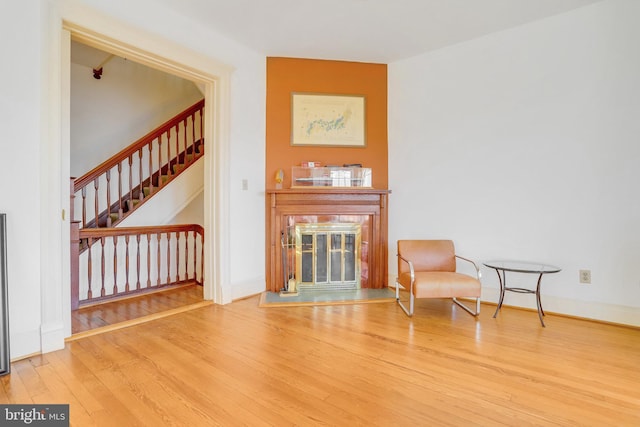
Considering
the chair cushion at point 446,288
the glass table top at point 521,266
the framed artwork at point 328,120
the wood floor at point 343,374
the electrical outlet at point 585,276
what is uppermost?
the framed artwork at point 328,120

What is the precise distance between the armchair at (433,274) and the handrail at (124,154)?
11.3ft

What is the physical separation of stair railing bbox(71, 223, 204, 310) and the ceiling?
231cm

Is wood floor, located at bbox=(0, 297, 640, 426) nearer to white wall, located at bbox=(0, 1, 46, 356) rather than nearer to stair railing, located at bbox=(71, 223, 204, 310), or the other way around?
white wall, located at bbox=(0, 1, 46, 356)

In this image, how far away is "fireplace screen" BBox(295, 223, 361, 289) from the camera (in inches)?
145

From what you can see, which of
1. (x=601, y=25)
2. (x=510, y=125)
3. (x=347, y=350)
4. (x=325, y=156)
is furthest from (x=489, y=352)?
(x=601, y=25)

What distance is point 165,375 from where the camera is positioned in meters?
1.86

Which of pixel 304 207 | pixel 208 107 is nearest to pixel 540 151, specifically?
pixel 304 207

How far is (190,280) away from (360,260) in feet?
7.51

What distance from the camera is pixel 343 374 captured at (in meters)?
1.88

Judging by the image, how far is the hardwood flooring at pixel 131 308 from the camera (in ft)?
8.91

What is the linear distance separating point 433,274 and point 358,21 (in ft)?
8.39

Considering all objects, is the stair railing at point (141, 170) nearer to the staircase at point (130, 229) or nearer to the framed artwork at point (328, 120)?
the staircase at point (130, 229)

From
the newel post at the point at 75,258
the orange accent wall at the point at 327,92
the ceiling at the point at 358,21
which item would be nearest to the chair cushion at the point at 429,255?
the orange accent wall at the point at 327,92

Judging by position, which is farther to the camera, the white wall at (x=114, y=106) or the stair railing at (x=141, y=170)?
the white wall at (x=114, y=106)
